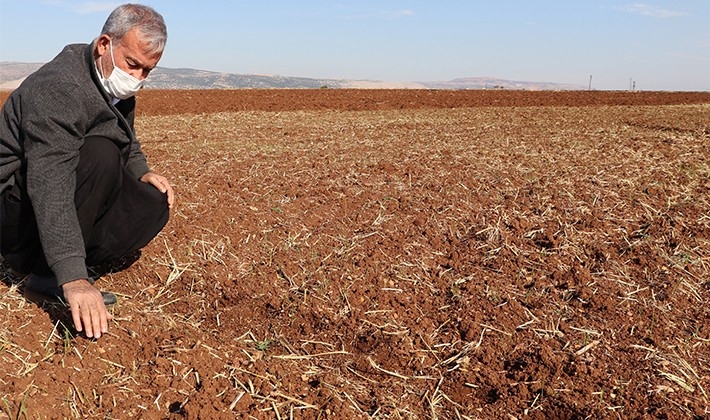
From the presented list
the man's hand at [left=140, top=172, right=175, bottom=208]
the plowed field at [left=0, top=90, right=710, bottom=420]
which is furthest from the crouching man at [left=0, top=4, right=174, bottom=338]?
the plowed field at [left=0, top=90, right=710, bottom=420]

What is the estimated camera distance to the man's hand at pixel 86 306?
2.24 metres

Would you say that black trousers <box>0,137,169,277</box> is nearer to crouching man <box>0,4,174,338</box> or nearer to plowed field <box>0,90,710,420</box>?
crouching man <box>0,4,174,338</box>

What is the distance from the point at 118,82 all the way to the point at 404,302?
166 cm

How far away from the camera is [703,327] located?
2879 millimetres

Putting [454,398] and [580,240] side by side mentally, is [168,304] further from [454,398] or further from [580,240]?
[580,240]

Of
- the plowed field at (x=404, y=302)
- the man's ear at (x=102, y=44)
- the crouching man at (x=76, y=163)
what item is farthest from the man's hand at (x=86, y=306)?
the man's ear at (x=102, y=44)

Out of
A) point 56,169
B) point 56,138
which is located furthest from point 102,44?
point 56,169

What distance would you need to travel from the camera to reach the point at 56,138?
247cm

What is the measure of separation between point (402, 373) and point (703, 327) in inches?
55.8

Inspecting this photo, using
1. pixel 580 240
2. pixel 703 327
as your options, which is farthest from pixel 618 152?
pixel 703 327

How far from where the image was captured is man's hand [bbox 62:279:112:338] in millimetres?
2244

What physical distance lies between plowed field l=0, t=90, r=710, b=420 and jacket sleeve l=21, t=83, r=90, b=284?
46cm

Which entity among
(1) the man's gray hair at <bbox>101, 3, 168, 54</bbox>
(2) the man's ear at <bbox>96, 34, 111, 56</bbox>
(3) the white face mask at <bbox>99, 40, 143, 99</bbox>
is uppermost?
(1) the man's gray hair at <bbox>101, 3, 168, 54</bbox>

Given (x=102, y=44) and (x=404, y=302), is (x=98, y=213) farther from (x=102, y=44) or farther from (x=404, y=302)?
(x=404, y=302)
